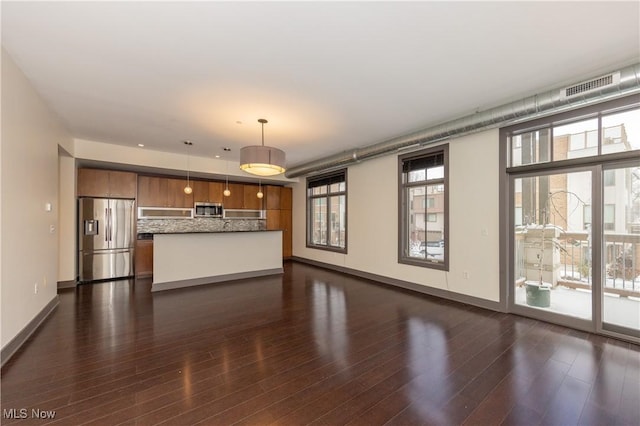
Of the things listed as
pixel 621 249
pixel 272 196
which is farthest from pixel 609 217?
pixel 272 196

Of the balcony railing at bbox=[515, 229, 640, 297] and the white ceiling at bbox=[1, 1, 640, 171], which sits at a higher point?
the white ceiling at bbox=[1, 1, 640, 171]

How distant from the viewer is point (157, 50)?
2465mm

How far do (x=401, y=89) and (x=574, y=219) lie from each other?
283 cm

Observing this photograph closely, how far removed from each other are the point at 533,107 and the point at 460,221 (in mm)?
1919

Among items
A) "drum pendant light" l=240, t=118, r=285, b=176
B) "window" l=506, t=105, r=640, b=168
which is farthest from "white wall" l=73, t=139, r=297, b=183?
"window" l=506, t=105, r=640, b=168

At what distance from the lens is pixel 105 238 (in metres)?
5.80

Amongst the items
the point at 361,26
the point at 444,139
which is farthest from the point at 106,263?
the point at 444,139

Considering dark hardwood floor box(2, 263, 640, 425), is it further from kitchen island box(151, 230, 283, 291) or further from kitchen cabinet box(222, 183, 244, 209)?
kitchen cabinet box(222, 183, 244, 209)

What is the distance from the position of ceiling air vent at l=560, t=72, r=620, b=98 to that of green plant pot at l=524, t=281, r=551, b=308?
8.23 ft

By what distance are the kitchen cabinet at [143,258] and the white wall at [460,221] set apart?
5173mm

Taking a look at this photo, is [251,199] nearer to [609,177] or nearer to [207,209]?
[207,209]

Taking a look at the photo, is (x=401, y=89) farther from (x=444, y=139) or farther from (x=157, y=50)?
(x=157, y=50)

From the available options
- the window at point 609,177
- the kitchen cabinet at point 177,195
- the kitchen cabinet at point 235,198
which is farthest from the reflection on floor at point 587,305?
the kitchen cabinet at point 177,195

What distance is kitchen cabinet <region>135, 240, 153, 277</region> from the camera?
245 inches
